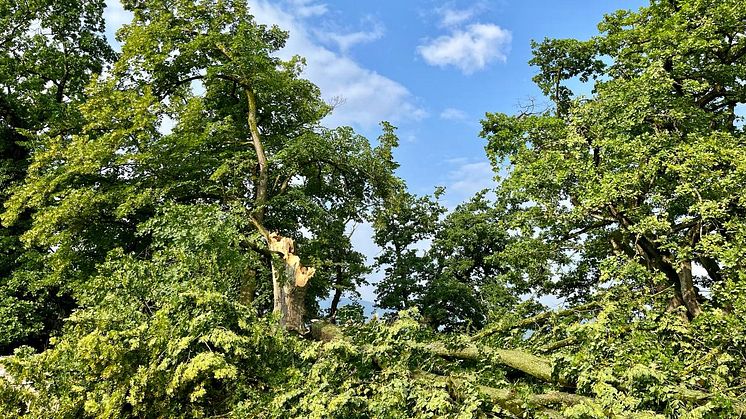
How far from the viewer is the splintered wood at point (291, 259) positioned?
373 inches

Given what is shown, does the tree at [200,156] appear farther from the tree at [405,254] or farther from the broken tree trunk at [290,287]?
the tree at [405,254]

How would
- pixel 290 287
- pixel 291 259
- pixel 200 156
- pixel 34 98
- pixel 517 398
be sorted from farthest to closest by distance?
pixel 34 98 → pixel 200 156 → pixel 291 259 → pixel 290 287 → pixel 517 398

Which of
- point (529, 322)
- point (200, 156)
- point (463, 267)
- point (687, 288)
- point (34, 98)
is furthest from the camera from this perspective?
point (463, 267)

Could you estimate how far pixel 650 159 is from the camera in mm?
9273

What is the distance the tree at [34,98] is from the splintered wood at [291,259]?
6.42m

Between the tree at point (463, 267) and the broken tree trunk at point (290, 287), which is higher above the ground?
the tree at point (463, 267)

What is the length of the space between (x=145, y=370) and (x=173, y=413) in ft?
1.75

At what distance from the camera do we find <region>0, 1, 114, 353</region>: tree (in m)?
12.8

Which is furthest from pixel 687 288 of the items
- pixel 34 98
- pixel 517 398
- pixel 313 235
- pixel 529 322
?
pixel 34 98

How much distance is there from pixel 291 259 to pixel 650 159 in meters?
7.13

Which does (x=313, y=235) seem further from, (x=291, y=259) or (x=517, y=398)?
(x=517, y=398)

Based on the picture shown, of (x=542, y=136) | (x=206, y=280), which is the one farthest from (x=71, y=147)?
(x=542, y=136)

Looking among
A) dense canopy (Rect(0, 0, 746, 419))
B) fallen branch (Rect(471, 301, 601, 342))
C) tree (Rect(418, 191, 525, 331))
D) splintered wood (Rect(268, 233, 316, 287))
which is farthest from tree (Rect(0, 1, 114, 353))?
tree (Rect(418, 191, 525, 331))

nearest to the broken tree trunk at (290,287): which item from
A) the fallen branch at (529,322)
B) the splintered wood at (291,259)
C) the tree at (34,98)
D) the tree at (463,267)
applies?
the splintered wood at (291,259)
